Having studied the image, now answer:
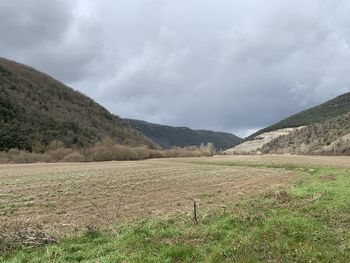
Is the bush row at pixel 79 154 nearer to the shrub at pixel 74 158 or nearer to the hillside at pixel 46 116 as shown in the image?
the shrub at pixel 74 158

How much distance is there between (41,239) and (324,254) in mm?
8026

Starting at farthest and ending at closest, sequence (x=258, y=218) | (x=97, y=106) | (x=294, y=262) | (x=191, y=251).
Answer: (x=97, y=106), (x=258, y=218), (x=191, y=251), (x=294, y=262)

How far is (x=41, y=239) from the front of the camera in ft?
44.0

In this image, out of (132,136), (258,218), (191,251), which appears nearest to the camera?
(191,251)

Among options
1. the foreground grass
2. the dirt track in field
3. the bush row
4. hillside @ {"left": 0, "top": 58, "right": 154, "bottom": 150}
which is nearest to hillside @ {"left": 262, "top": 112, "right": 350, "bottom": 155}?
the bush row

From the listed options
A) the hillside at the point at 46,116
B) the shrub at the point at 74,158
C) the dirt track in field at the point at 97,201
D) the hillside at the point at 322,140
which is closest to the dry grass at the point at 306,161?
the hillside at the point at 322,140

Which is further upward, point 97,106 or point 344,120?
point 97,106

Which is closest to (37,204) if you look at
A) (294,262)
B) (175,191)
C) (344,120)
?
(175,191)

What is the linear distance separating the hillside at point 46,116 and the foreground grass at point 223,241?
311 ft

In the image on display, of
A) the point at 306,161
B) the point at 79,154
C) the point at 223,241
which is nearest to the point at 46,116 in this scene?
the point at 79,154

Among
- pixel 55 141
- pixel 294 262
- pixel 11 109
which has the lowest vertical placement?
pixel 294 262

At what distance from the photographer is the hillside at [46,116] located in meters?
111

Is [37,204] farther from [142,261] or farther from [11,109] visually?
[11,109]

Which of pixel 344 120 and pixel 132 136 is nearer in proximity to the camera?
pixel 344 120
